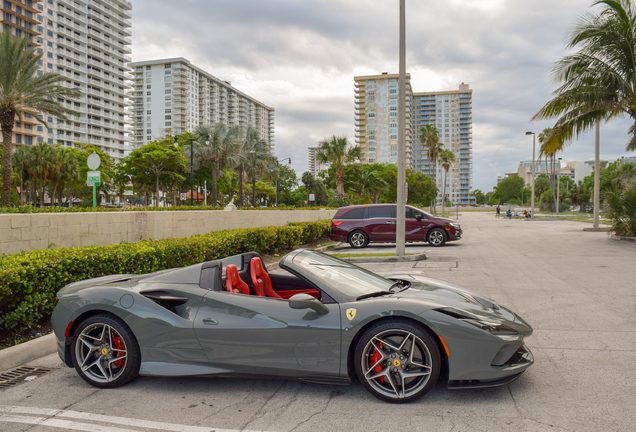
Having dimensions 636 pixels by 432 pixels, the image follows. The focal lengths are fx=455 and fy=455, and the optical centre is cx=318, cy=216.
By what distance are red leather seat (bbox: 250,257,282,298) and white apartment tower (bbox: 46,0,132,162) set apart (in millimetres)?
102463

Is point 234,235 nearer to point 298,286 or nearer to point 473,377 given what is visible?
point 298,286

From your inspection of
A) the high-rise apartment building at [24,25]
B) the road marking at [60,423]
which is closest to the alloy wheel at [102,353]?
the road marking at [60,423]

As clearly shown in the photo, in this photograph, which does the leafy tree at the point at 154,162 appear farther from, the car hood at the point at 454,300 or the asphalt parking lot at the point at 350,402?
the car hood at the point at 454,300

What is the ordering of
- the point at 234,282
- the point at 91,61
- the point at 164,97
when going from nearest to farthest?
the point at 234,282 < the point at 91,61 < the point at 164,97

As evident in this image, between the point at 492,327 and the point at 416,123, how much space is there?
167743mm

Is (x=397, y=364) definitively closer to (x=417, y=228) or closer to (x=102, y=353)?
(x=102, y=353)

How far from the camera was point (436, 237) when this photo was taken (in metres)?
17.8

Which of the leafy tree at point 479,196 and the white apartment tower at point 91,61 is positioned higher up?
the white apartment tower at point 91,61

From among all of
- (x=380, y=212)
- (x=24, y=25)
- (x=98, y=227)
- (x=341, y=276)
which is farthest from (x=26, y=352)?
(x=24, y=25)

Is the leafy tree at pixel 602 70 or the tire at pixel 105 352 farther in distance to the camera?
the leafy tree at pixel 602 70

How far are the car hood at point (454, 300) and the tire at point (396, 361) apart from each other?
0.30m

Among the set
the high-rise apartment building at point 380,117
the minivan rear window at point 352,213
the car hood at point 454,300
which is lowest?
the car hood at point 454,300

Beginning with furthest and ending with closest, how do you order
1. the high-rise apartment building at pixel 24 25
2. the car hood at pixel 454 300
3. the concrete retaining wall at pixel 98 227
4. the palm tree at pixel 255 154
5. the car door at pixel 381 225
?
1. the high-rise apartment building at pixel 24 25
2. the palm tree at pixel 255 154
3. the car door at pixel 381 225
4. the concrete retaining wall at pixel 98 227
5. the car hood at pixel 454 300

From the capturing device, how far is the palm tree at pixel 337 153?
47625mm
